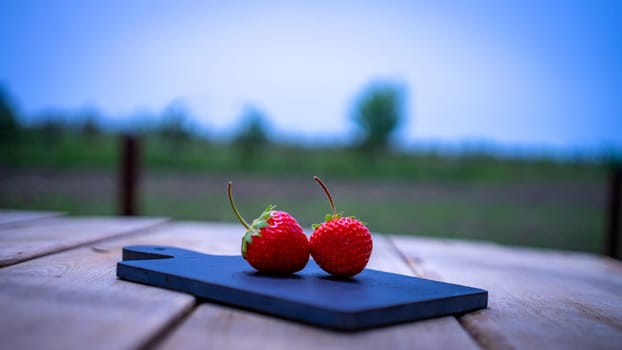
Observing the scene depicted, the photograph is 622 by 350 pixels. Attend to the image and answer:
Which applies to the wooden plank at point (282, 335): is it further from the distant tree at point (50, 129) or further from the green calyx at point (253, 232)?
the distant tree at point (50, 129)

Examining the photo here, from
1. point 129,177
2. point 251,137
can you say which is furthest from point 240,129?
point 129,177

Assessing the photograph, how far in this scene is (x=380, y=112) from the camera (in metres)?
14.9

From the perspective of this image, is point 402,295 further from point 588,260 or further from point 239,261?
point 588,260

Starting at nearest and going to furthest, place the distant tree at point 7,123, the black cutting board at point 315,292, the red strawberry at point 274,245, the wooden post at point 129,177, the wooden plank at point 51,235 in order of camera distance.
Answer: the black cutting board at point 315,292 → the red strawberry at point 274,245 → the wooden plank at point 51,235 → the wooden post at point 129,177 → the distant tree at point 7,123

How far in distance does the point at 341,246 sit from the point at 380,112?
14.3 metres

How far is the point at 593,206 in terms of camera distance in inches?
294

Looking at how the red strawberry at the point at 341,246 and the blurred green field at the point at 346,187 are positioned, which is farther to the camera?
the blurred green field at the point at 346,187

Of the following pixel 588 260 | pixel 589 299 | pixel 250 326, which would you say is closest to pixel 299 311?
pixel 250 326

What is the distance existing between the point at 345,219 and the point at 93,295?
1.21 feet

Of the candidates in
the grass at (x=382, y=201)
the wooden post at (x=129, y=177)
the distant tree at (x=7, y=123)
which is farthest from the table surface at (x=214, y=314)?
the distant tree at (x=7, y=123)

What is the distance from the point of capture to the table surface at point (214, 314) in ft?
1.72

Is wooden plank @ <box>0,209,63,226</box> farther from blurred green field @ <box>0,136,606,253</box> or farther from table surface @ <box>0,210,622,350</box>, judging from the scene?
blurred green field @ <box>0,136,606,253</box>

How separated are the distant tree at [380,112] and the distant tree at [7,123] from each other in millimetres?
8488

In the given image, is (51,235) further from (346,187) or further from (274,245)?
(346,187)
